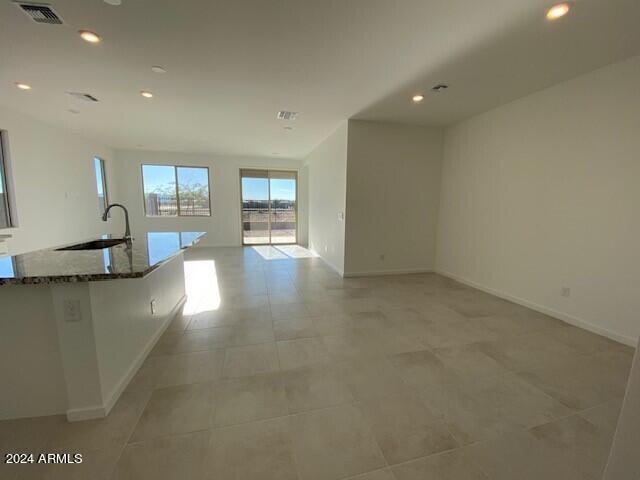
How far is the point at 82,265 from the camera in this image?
1573mm

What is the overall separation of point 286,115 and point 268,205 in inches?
162

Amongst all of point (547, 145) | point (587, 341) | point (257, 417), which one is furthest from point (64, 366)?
point (547, 145)

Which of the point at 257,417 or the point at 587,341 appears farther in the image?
the point at 587,341

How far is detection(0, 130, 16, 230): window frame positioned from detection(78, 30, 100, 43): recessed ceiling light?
9.82 ft

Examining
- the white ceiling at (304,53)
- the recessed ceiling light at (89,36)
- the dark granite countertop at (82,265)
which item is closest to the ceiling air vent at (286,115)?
the white ceiling at (304,53)

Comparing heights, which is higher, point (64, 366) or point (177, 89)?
point (177, 89)

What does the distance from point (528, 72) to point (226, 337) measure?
13.6 ft

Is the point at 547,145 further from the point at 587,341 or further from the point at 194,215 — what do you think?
the point at 194,215

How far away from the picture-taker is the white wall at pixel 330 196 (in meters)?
4.75

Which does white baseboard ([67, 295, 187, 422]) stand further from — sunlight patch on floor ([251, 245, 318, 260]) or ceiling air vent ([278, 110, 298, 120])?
sunlight patch on floor ([251, 245, 318, 260])

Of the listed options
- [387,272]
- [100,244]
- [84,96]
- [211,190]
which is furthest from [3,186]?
[387,272]

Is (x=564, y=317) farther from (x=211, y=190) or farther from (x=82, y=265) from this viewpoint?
(x=211, y=190)

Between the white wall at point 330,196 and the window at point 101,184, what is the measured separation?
5147mm

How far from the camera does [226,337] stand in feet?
8.38
